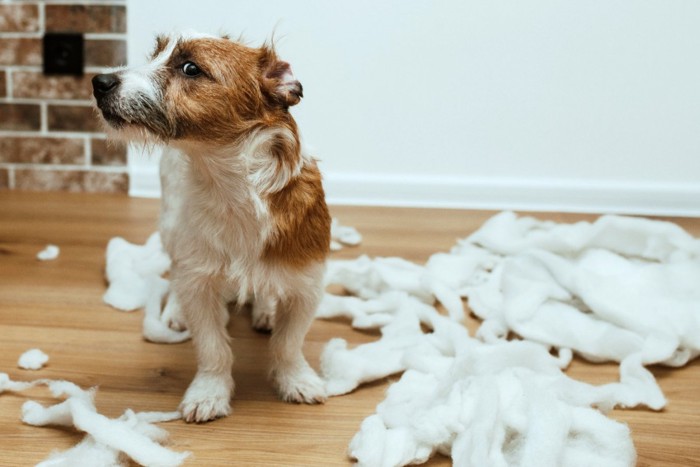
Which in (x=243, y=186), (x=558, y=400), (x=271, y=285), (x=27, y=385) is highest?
(x=243, y=186)

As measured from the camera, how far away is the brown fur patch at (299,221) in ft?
4.27

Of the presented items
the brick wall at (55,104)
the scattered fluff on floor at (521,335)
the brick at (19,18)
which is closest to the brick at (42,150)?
the brick wall at (55,104)

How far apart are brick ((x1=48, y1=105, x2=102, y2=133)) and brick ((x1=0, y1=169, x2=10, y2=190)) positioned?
0.84 feet

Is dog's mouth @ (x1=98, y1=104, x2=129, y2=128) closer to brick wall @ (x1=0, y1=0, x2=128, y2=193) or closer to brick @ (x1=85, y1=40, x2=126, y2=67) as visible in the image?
brick wall @ (x1=0, y1=0, x2=128, y2=193)

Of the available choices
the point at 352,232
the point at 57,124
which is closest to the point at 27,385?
the point at 352,232

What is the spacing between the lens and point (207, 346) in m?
1.37

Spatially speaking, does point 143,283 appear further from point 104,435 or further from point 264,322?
point 104,435

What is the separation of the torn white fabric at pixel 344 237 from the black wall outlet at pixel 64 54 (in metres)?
1.09

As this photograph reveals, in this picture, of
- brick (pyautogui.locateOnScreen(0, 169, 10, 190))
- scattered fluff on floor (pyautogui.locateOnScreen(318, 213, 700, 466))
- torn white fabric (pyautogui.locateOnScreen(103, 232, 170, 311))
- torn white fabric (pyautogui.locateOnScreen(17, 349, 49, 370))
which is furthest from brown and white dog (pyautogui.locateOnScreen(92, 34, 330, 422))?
brick (pyautogui.locateOnScreen(0, 169, 10, 190))

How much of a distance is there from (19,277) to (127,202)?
0.76m

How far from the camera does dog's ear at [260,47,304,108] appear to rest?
1280 millimetres

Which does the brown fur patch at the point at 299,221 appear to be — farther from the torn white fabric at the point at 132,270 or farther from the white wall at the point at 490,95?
the white wall at the point at 490,95

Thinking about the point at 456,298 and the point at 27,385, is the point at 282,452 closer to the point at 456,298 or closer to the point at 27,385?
the point at 27,385

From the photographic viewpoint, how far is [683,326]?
1.62 m
